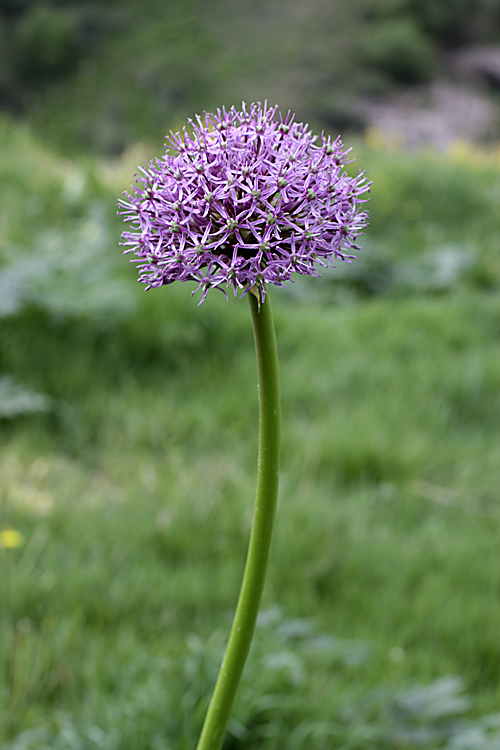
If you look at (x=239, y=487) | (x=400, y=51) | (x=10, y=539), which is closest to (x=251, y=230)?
(x=10, y=539)

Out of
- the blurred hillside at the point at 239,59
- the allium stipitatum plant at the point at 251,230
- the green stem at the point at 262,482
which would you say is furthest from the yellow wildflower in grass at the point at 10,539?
the blurred hillside at the point at 239,59

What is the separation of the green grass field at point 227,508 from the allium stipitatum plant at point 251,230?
1.18m

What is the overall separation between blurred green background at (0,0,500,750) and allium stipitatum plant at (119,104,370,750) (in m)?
1.18

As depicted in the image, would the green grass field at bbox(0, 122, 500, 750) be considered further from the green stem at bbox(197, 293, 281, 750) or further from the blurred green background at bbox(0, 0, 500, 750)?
the green stem at bbox(197, 293, 281, 750)

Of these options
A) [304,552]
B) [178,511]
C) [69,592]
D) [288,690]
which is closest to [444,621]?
[304,552]

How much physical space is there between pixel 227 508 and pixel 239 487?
196 mm

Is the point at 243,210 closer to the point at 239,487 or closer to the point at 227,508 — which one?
the point at 227,508

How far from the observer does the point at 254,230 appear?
0.97 m

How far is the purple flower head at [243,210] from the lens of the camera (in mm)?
975

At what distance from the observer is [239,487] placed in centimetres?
338

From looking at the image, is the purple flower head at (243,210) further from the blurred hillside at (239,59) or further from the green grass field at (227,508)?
the blurred hillside at (239,59)

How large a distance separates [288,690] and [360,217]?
5.37 feet

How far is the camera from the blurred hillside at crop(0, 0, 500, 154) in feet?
71.3

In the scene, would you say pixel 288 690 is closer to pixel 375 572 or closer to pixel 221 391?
pixel 375 572
